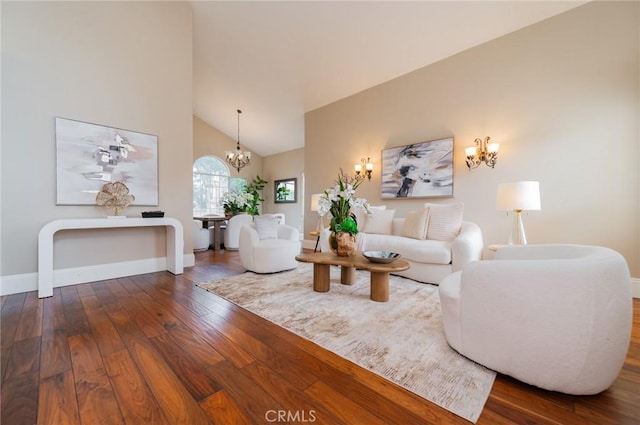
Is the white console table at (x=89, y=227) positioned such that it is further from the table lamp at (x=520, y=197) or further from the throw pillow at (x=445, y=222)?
the table lamp at (x=520, y=197)

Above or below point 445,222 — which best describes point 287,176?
above

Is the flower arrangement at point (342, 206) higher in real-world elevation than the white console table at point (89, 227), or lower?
higher

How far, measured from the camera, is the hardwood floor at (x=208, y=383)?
103 centimetres

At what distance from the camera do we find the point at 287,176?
27.0ft

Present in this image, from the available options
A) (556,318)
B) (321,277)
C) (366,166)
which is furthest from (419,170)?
(556,318)

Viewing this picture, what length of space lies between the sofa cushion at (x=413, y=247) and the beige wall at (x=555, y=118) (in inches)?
44.3

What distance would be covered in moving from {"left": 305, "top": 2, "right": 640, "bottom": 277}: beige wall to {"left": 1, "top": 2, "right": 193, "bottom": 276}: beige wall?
3.70 m

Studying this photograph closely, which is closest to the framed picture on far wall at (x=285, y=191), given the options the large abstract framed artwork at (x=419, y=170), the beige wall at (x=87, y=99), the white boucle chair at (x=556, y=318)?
the large abstract framed artwork at (x=419, y=170)

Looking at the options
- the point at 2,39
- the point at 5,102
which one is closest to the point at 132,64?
the point at 2,39

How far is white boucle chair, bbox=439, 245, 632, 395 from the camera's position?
1.04 meters

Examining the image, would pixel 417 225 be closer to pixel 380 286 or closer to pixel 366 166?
pixel 380 286

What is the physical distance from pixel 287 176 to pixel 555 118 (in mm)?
6548

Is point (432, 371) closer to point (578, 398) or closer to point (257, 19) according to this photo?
point (578, 398)

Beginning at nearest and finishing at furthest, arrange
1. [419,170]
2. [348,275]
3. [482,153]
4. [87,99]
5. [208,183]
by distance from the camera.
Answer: [348,275], [87,99], [482,153], [419,170], [208,183]
